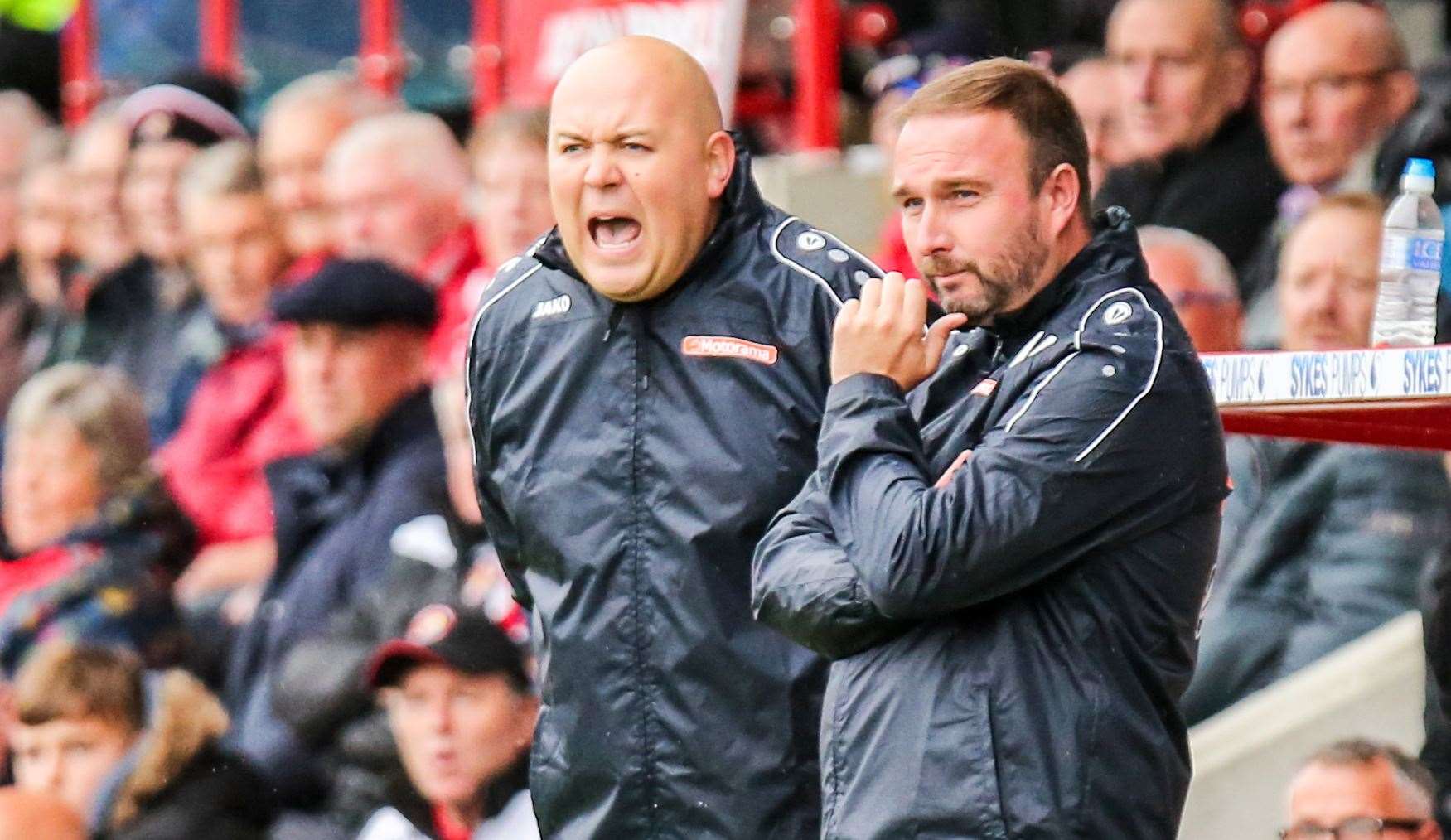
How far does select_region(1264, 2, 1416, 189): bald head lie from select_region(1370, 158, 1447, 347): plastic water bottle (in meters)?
1.90

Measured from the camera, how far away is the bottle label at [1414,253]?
4352 mm

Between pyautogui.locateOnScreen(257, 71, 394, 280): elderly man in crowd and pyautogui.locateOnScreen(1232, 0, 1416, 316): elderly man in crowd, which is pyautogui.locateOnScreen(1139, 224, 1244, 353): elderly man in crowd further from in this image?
pyautogui.locateOnScreen(257, 71, 394, 280): elderly man in crowd

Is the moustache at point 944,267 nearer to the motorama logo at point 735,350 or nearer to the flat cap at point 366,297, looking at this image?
the motorama logo at point 735,350

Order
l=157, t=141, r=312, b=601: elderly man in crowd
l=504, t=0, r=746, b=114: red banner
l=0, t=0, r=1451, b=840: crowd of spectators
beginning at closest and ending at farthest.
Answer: l=0, t=0, r=1451, b=840: crowd of spectators < l=504, t=0, r=746, b=114: red banner < l=157, t=141, r=312, b=601: elderly man in crowd

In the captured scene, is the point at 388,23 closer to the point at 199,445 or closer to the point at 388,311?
the point at 199,445

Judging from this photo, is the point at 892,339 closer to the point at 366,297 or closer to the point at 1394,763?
the point at 1394,763

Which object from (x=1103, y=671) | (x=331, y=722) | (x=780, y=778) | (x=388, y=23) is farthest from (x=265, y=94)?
(x=1103, y=671)

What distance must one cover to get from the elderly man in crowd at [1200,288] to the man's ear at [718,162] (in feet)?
5.71

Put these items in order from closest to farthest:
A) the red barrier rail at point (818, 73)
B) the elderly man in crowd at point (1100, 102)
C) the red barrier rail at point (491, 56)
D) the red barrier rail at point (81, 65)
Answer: the elderly man in crowd at point (1100, 102) < the red barrier rail at point (818, 73) < the red barrier rail at point (491, 56) < the red barrier rail at point (81, 65)

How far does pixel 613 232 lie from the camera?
4.23 m

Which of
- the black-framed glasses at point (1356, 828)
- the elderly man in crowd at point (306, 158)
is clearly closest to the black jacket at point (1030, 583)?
the black-framed glasses at point (1356, 828)

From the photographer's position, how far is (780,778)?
4133 mm

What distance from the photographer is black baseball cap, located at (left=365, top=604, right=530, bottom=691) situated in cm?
587

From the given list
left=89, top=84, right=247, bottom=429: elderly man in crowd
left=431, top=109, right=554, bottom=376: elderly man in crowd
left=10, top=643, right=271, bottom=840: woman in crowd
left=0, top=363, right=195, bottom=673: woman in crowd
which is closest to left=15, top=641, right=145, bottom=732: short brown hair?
left=10, top=643, right=271, bottom=840: woman in crowd
